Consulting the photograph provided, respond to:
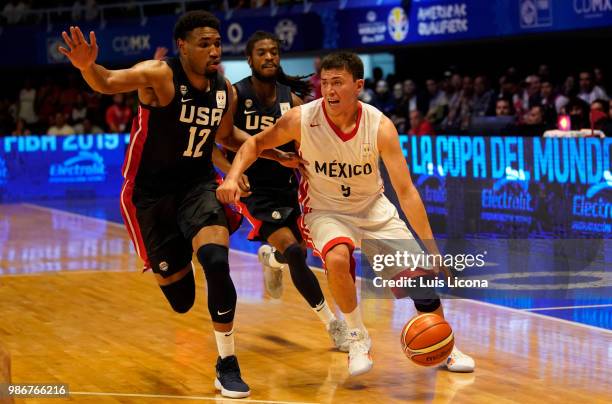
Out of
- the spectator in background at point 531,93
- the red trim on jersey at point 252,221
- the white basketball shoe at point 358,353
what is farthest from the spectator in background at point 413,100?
the white basketball shoe at point 358,353

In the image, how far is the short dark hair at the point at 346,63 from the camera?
5992 mm

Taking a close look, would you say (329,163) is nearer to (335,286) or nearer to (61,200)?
(335,286)

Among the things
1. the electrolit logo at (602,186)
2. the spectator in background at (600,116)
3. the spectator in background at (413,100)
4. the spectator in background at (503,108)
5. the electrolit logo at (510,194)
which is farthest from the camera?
the spectator in background at (413,100)

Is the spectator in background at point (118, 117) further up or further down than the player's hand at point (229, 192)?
further down

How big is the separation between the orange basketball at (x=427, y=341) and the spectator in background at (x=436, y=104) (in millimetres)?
12187

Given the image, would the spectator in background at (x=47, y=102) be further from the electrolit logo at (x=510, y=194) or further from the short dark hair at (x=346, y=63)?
the short dark hair at (x=346, y=63)

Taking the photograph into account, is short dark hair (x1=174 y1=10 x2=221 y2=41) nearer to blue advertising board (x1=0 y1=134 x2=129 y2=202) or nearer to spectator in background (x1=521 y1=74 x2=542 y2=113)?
spectator in background (x1=521 y1=74 x2=542 y2=113)

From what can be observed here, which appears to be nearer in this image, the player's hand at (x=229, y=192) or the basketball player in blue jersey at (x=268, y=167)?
the player's hand at (x=229, y=192)

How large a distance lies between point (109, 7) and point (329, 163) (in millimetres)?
19973

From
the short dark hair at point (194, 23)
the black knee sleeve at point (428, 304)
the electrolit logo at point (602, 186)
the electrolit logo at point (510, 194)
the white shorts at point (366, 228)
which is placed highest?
the short dark hair at point (194, 23)

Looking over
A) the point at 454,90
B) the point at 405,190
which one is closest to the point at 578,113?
the point at 454,90

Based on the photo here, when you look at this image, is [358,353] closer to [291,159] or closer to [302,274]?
[302,274]

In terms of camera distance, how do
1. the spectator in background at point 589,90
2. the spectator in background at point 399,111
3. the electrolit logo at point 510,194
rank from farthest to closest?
the spectator in background at point 399,111
the spectator in background at point 589,90
the electrolit logo at point 510,194

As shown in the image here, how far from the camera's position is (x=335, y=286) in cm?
598
